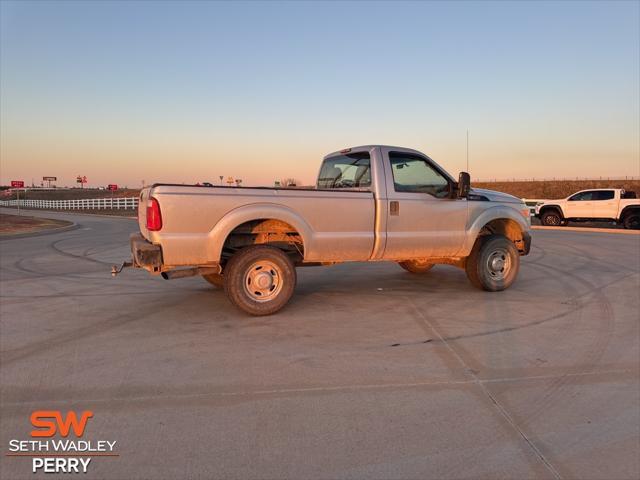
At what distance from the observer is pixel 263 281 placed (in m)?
5.61

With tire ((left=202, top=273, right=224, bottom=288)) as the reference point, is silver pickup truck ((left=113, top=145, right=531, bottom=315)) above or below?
above

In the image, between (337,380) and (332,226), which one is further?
(332,226)

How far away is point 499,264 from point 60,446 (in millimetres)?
6198

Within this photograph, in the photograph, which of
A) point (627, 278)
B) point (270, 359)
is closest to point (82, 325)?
point (270, 359)

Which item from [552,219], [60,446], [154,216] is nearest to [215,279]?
[154,216]

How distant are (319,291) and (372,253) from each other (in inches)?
52.1

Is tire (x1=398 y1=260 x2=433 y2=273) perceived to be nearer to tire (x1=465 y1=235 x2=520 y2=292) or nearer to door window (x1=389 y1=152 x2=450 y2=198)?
tire (x1=465 y1=235 x2=520 y2=292)

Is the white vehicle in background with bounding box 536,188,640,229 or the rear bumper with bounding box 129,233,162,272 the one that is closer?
the rear bumper with bounding box 129,233,162,272

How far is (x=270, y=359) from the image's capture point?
13.9 ft

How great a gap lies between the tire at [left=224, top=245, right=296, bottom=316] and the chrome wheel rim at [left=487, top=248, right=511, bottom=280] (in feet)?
10.7

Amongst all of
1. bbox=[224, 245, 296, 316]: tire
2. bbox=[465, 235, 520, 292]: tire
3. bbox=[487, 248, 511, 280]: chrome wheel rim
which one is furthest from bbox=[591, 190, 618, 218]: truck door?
bbox=[224, 245, 296, 316]: tire

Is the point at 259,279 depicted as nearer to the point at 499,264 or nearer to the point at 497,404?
the point at 497,404

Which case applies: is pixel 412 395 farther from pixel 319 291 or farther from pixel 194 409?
pixel 319 291

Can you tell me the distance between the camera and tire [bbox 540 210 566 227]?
21.6 meters
